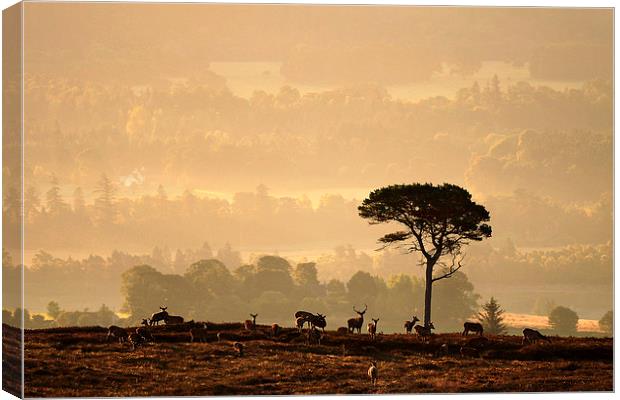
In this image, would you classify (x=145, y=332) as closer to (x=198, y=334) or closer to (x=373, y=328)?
(x=198, y=334)

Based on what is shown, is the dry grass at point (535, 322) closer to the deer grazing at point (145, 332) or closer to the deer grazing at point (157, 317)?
the deer grazing at point (157, 317)

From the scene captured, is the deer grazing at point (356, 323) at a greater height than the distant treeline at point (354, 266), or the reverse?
the distant treeline at point (354, 266)

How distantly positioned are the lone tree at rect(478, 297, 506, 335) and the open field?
1102 millimetres

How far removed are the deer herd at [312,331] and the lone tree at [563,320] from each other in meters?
1.12

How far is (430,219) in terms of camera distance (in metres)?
45.2

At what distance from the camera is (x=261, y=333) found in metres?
44.3

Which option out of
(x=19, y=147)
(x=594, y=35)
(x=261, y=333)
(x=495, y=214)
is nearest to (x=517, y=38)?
(x=594, y=35)

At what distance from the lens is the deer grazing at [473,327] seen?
4462cm

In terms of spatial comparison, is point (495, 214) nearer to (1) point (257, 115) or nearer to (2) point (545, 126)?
(2) point (545, 126)

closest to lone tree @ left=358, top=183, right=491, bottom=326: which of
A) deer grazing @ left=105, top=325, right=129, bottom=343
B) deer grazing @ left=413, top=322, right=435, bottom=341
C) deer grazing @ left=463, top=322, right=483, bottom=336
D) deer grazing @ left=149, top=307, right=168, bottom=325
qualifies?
deer grazing @ left=413, top=322, right=435, bottom=341

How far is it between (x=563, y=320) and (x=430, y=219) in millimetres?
4838

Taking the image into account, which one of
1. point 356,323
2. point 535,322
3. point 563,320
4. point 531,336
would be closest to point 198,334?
point 356,323

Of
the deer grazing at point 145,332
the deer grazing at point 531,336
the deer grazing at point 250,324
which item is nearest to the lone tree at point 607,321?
the deer grazing at point 531,336

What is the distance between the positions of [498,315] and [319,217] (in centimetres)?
596
